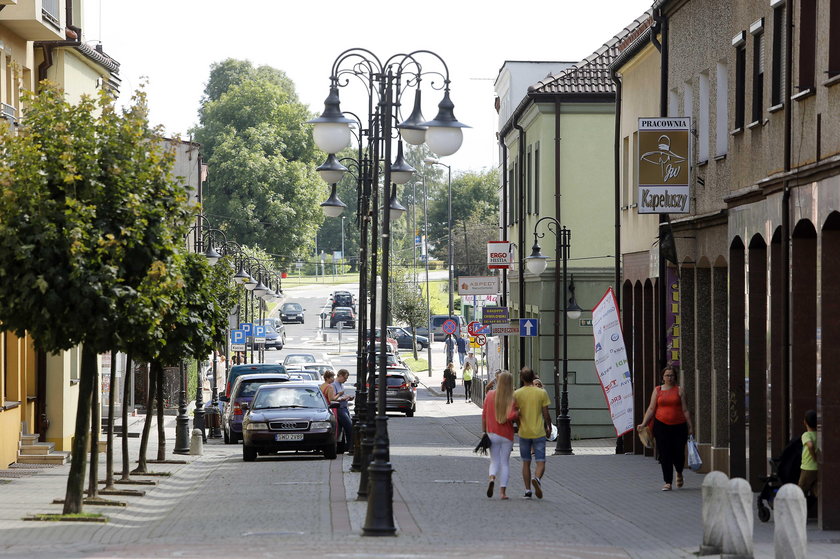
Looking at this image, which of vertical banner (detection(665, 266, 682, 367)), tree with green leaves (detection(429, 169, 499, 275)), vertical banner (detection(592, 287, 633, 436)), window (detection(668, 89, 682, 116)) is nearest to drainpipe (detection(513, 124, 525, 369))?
window (detection(668, 89, 682, 116))

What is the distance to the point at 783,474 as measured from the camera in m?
16.4

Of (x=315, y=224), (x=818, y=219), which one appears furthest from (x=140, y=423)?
(x=315, y=224)

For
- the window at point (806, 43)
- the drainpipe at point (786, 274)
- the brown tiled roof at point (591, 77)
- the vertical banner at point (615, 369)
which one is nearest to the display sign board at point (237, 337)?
the brown tiled roof at point (591, 77)

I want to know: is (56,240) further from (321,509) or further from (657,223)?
(657,223)

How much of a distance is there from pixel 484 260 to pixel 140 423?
7353cm

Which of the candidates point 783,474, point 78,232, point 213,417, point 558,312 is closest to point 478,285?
point 558,312

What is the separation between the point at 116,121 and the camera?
17.1m

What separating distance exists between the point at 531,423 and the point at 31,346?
9763 millimetres

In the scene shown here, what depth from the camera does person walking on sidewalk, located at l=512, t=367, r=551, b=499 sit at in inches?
761

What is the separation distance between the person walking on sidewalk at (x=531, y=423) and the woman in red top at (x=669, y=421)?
5.53 ft

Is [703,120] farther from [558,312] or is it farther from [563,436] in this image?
[558,312]

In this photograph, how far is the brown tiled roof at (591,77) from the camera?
40.6m

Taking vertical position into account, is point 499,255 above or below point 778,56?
below

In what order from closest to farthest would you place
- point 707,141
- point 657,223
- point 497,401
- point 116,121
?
point 116,121
point 497,401
point 707,141
point 657,223
